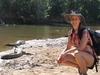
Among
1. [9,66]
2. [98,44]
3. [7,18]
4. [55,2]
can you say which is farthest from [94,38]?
[55,2]

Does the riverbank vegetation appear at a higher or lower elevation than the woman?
lower

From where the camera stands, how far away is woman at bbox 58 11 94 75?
6.22m

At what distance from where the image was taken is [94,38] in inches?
253

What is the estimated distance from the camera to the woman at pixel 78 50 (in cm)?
622

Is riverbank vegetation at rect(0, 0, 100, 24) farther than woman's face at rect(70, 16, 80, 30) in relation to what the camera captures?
Yes

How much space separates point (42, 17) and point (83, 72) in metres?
61.6

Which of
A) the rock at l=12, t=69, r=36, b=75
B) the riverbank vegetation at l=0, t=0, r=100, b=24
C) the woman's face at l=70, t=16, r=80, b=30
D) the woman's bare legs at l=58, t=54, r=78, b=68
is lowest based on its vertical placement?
the riverbank vegetation at l=0, t=0, r=100, b=24

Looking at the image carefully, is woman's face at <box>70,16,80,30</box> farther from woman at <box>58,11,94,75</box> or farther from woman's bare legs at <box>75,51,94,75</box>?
woman's bare legs at <box>75,51,94,75</box>

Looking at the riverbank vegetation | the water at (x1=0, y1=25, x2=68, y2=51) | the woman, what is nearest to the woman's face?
the woman

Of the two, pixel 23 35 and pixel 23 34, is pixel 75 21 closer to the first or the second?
pixel 23 35

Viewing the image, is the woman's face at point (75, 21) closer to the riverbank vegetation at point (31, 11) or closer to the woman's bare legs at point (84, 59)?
the woman's bare legs at point (84, 59)

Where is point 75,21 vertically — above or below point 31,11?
above

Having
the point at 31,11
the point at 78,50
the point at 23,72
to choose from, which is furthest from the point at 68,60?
the point at 31,11

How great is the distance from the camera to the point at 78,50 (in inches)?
246
